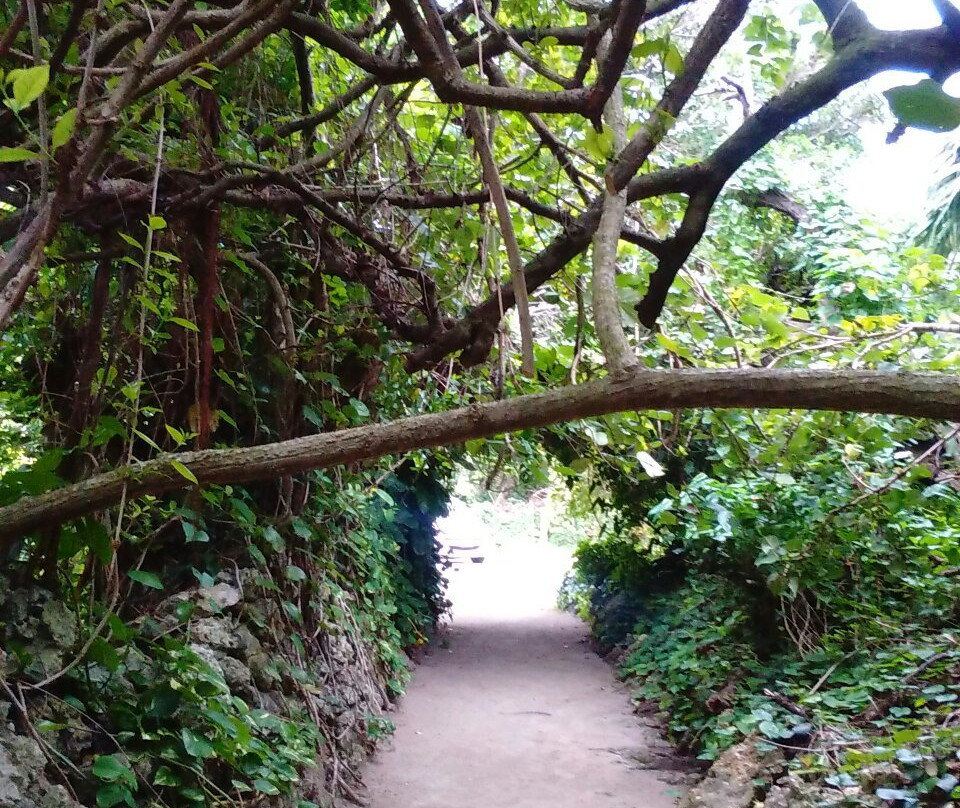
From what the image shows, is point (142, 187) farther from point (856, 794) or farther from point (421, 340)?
point (856, 794)

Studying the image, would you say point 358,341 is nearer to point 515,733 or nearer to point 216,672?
point 216,672

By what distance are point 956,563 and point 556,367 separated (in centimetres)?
202

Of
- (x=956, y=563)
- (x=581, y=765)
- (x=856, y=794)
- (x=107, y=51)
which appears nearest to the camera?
(x=107, y=51)

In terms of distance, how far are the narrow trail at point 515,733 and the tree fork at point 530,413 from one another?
7.81 feet

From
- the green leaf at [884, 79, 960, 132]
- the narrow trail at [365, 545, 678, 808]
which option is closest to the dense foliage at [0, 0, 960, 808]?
the green leaf at [884, 79, 960, 132]

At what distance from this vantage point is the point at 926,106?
380mm

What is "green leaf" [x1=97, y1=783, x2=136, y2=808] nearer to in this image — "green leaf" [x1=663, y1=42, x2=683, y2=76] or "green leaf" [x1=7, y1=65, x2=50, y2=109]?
"green leaf" [x1=7, y1=65, x2=50, y2=109]

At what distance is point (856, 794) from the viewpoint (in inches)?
96.4

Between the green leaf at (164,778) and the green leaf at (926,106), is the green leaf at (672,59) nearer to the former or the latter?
the green leaf at (926,106)

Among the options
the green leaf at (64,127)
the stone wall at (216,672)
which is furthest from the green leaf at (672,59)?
the stone wall at (216,672)

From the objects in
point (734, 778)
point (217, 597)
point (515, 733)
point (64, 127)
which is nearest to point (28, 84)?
point (64, 127)

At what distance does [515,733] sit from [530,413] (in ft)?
12.3

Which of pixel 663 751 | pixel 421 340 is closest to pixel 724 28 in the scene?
pixel 421 340

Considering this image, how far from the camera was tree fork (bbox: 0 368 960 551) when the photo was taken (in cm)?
98
